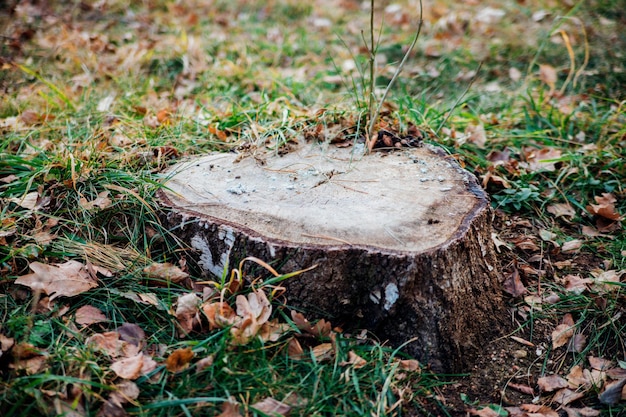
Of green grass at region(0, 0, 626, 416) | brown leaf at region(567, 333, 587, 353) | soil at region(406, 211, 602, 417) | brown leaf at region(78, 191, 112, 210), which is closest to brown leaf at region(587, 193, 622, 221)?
green grass at region(0, 0, 626, 416)

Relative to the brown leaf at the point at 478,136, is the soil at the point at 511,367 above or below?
below

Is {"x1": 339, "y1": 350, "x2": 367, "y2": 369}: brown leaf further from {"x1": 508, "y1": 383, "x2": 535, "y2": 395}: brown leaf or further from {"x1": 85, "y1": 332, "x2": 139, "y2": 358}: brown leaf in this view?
{"x1": 85, "y1": 332, "x2": 139, "y2": 358}: brown leaf

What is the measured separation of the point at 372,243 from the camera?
A: 189 cm

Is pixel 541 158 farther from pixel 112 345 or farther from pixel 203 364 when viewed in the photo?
pixel 112 345

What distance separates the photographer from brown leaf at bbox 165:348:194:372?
175cm

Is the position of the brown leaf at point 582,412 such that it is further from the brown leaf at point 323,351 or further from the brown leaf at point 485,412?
the brown leaf at point 323,351

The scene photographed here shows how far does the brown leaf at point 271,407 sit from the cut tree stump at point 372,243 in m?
0.42

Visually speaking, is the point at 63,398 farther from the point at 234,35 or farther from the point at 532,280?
the point at 234,35

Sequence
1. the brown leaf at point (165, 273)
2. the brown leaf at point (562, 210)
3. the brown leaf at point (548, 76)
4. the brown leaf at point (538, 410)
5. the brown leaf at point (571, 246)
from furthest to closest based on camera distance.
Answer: the brown leaf at point (548, 76), the brown leaf at point (562, 210), the brown leaf at point (571, 246), the brown leaf at point (165, 273), the brown leaf at point (538, 410)

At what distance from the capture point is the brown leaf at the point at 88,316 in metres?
1.93

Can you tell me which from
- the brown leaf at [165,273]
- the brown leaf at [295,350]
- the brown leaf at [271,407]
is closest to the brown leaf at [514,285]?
the brown leaf at [295,350]

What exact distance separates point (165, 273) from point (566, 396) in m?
1.66

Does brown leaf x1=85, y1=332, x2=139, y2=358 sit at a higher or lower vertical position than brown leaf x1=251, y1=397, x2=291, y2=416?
higher

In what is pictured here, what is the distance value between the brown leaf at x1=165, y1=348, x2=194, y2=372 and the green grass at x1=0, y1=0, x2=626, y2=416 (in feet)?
0.13
